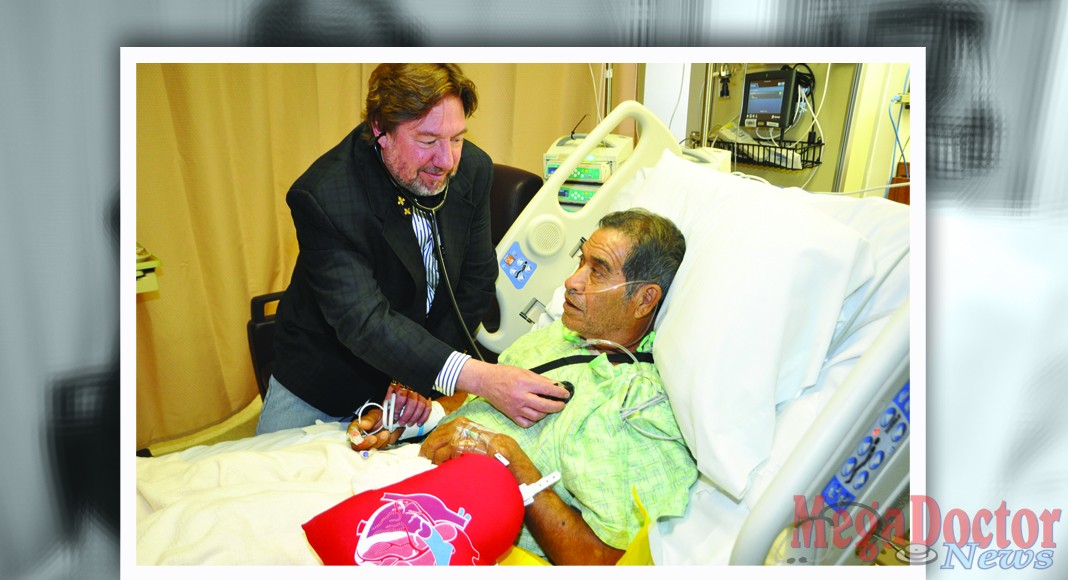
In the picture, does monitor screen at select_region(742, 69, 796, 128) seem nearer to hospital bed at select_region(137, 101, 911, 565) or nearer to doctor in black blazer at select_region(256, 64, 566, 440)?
hospital bed at select_region(137, 101, 911, 565)

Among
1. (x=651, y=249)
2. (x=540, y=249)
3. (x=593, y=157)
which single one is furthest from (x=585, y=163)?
(x=651, y=249)

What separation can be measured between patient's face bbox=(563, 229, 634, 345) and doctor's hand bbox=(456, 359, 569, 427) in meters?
0.24

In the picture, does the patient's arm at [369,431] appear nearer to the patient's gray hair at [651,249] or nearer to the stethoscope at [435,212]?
the stethoscope at [435,212]

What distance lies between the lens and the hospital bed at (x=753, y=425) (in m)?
0.82

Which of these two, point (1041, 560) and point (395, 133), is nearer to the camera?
point (1041, 560)

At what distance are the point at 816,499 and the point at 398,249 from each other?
2.91 ft

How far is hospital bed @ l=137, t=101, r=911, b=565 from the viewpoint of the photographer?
32.3 inches

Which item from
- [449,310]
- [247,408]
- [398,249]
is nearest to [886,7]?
[398,249]

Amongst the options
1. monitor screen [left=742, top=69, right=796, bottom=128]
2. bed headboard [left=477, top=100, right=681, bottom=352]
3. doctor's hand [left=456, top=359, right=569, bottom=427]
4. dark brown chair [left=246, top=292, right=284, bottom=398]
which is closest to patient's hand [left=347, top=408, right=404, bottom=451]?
doctor's hand [left=456, top=359, right=569, bottom=427]

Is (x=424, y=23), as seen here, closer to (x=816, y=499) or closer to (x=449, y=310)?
(x=449, y=310)

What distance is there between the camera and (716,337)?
1.10 meters

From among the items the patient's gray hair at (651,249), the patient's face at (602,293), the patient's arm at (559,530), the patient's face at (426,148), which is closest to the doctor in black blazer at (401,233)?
the patient's face at (426,148)

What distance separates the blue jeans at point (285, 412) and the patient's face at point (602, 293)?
0.68 m

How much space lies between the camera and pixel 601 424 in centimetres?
118
